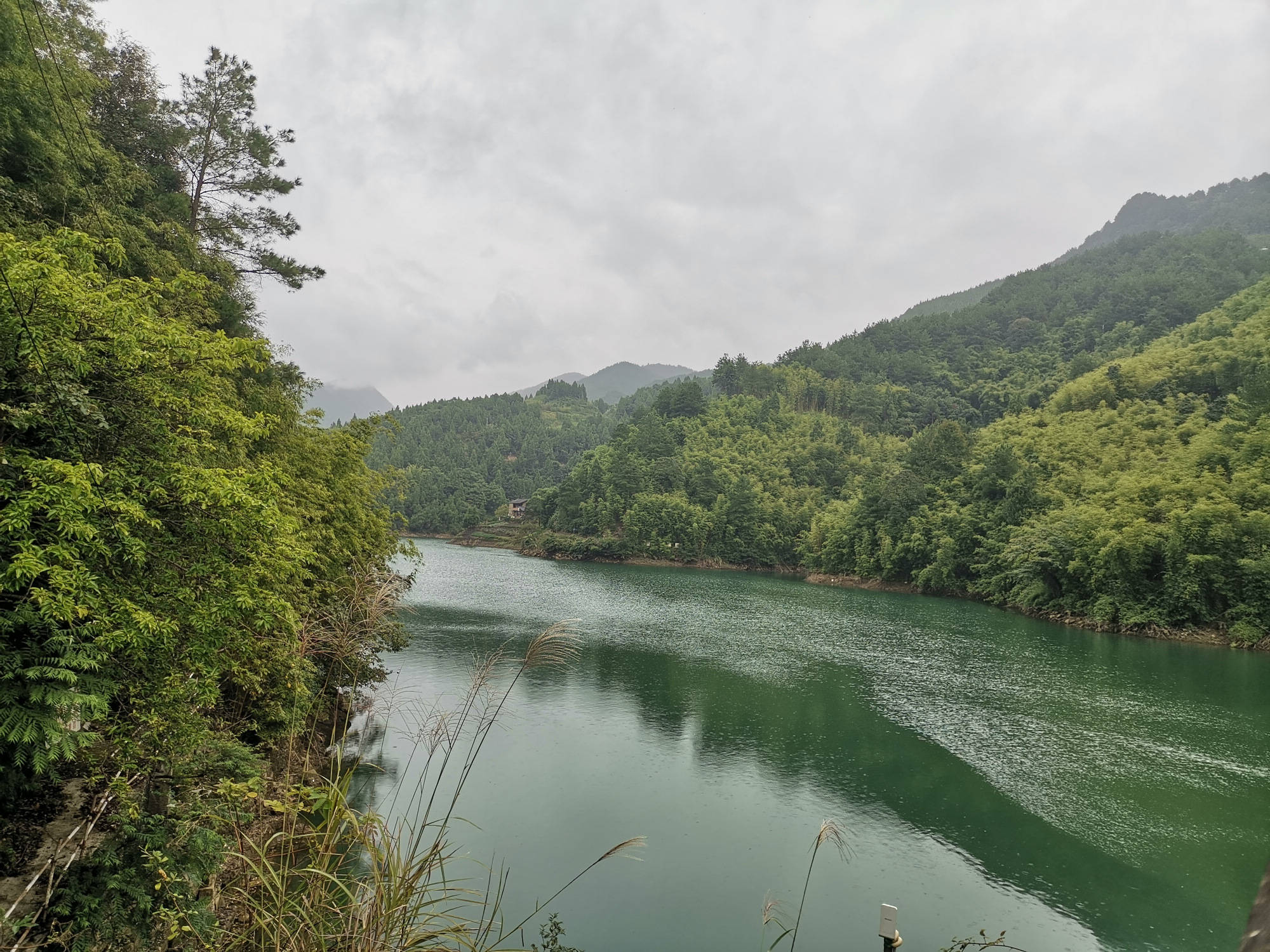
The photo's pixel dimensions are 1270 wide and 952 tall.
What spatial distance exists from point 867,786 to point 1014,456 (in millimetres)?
38019

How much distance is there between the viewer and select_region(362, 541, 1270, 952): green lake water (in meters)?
9.17

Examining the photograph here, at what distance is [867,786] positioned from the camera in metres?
13.2

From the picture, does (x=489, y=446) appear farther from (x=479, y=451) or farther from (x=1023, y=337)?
(x=1023, y=337)

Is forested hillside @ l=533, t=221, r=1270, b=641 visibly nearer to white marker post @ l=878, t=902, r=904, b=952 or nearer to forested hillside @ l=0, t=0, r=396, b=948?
Answer: white marker post @ l=878, t=902, r=904, b=952

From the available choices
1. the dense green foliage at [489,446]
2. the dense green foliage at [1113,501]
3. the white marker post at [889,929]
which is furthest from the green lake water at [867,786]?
the dense green foliage at [489,446]

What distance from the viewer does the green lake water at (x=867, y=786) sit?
9.17 meters

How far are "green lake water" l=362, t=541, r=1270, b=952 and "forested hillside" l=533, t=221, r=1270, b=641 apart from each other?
746cm

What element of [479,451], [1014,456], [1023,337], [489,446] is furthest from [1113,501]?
[489,446]

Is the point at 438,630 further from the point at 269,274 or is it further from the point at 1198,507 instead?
the point at 1198,507

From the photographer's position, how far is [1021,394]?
70.3 m

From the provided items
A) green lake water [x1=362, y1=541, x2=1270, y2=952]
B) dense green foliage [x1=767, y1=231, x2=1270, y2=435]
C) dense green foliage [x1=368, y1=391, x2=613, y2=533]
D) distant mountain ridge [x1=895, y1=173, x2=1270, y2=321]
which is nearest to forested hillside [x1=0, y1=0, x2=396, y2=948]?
green lake water [x1=362, y1=541, x2=1270, y2=952]

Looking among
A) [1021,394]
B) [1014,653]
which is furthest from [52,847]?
[1021,394]

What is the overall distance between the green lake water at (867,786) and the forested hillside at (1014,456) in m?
7.46

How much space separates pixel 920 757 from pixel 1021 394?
6680cm
